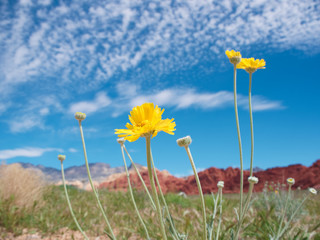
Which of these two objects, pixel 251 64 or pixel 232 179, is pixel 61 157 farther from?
pixel 232 179

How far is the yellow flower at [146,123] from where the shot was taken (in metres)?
1.00

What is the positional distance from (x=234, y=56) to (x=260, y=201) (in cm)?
377

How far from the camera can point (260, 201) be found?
15.0 ft

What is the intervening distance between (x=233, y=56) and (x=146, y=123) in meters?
0.69

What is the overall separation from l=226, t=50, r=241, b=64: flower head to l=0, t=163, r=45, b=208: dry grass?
11.1 ft

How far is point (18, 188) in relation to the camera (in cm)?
379

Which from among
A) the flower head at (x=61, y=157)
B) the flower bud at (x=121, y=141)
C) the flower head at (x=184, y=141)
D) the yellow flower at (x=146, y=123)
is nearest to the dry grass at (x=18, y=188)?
the flower head at (x=61, y=157)

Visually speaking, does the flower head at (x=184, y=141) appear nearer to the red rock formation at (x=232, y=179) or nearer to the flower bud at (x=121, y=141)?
the flower bud at (x=121, y=141)

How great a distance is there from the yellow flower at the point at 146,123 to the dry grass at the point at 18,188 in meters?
3.18

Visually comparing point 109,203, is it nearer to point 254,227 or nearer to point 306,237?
point 254,227

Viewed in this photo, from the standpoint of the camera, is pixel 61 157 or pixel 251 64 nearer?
pixel 251 64

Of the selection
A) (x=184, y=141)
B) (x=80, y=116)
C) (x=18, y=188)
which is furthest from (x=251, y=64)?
(x=18, y=188)

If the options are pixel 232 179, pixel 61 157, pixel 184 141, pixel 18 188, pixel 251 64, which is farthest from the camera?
pixel 232 179

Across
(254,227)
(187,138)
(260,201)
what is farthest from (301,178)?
(187,138)
